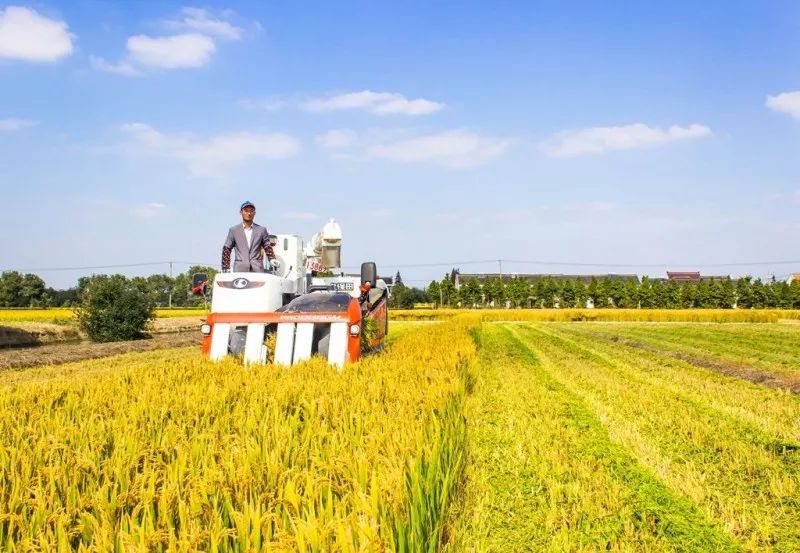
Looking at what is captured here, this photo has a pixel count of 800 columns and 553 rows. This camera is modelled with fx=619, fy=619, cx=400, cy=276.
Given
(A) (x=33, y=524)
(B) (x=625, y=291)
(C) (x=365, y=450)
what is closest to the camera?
(A) (x=33, y=524)

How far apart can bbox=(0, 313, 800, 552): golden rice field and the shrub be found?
18547 millimetres

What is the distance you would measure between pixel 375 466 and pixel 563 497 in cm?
203

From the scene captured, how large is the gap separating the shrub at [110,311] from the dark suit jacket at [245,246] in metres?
17.2

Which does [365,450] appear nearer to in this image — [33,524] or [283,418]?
[283,418]

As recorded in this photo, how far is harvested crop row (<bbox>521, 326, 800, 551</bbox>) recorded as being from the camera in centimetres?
426

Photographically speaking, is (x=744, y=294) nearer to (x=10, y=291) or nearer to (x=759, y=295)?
(x=759, y=295)

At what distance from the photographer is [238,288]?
8375 mm

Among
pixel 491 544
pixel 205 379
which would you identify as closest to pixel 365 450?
pixel 491 544

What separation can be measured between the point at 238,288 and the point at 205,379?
2.29 m

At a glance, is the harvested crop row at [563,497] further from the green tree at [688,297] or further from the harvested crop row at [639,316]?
the green tree at [688,297]

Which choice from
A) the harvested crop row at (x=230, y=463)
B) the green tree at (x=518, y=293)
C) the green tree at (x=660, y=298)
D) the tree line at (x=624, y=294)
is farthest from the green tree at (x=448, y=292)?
the harvested crop row at (x=230, y=463)

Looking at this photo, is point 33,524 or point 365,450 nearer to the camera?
point 33,524

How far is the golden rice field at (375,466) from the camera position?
8.15ft

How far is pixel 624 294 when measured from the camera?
92312mm
